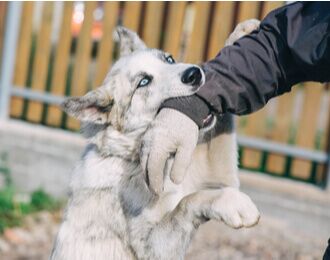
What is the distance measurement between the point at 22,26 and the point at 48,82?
60cm

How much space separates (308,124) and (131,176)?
9.99 feet

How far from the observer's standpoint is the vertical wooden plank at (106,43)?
703cm

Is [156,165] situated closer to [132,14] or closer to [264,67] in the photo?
[264,67]

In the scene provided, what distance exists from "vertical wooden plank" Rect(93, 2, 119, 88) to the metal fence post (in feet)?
2.96

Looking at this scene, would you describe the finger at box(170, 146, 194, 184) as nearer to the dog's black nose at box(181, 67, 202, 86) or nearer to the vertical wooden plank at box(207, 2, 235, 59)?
the dog's black nose at box(181, 67, 202, 86)

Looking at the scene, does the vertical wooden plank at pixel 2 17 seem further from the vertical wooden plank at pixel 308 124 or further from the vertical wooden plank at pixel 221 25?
the vertical wooden plank at pixel 308 124

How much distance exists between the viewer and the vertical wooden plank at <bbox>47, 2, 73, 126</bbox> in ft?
23.7

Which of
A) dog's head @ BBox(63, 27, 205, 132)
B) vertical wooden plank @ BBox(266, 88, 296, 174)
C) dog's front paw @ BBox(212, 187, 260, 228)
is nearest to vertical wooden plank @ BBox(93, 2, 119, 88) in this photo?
vertical wooden plank @ BBox(266, 88, 296, 174)

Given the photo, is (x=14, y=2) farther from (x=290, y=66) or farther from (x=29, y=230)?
(x=290, y=66)

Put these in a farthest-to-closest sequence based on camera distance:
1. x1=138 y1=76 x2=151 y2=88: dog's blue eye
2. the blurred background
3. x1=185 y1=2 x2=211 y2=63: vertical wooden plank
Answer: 1. x1=185 y1=2 x2=211 y2=63: vertical wooden plank
2. the blurred background
3. x1=138 y1=76 x2=151 y2=88: dog's blue eye

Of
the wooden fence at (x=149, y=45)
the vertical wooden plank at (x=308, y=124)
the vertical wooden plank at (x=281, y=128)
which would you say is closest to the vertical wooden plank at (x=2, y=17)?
the wooden fence at (x=149, y=45)

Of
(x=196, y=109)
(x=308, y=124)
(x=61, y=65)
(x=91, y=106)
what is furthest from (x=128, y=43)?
(x=61, y=65)

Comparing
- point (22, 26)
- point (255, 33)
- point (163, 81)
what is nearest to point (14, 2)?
point (22, 26)

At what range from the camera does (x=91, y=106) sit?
369cm
